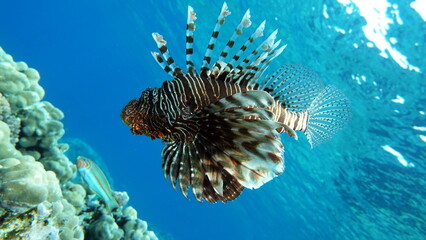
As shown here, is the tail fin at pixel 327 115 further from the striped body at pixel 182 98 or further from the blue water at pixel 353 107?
the blue water at pixel 353 107

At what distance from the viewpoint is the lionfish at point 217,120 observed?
2115 mm

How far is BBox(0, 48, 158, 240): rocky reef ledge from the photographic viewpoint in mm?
2354

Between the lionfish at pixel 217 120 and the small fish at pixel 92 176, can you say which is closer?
the lionfish at pixel 217 120

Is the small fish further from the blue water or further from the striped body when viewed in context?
the blue water

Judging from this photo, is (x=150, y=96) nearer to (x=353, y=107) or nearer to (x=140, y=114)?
A: (x=140, y=114)

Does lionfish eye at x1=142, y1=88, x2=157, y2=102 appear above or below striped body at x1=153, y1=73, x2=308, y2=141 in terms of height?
above

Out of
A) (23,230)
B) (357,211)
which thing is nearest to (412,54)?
(23,230)

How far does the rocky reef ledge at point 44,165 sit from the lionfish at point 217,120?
3.19ft

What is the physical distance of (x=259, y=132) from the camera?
2.12 meters

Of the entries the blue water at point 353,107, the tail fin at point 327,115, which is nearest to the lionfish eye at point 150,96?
the tail fin at point 327,115

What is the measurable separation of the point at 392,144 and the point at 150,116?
12415mm

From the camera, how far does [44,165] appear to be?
14.5ft

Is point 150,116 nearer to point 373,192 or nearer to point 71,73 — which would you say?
point 373,192

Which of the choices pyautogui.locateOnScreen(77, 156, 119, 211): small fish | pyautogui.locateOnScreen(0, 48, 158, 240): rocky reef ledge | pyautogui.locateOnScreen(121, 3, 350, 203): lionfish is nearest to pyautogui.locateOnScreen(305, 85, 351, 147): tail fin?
pyautogui.locateOnScreen(121, 3, 350, 203): lionfish
